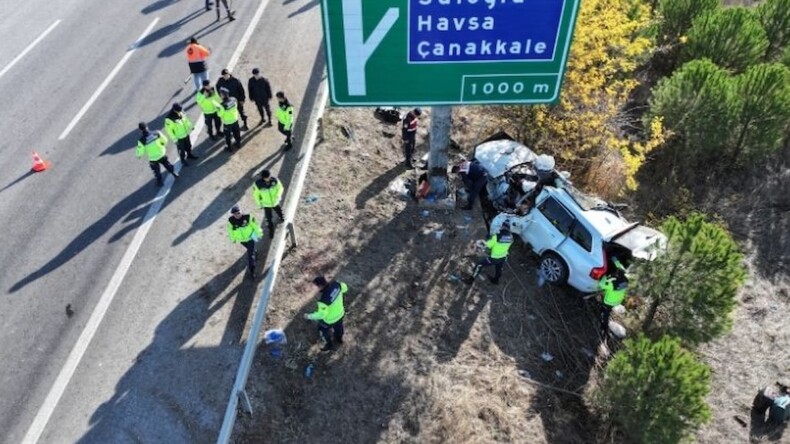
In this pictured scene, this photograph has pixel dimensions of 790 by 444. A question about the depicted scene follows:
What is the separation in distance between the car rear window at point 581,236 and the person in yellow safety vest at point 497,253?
1251mm

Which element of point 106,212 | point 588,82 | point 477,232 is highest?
point 588,82

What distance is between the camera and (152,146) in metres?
12.1

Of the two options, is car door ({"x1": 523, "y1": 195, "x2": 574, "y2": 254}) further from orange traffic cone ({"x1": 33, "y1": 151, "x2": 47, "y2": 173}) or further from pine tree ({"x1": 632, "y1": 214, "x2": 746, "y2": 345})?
orange traffic cone ({"x1": 33, "y1": 151, "x2": 47, "y2": 173})

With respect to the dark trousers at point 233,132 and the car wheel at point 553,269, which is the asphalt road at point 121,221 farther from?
the car wheel at point 553,269

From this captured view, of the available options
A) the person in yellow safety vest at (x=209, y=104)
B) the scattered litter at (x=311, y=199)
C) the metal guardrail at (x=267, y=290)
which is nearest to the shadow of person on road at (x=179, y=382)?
the metal guardrail at (x=267, y=290)

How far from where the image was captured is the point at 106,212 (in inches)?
480

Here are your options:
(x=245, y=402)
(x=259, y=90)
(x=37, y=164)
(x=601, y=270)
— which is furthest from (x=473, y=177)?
(x=37, y=164)

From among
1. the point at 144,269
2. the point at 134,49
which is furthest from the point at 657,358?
the point at 134,49

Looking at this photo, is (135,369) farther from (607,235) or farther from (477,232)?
(607,235)

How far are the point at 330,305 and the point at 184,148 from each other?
6237 millimetres

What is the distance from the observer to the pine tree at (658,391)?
859cm

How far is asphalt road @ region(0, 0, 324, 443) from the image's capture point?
9180 mm

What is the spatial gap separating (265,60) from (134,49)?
395 cm

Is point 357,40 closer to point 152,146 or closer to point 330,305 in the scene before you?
point 330,305
